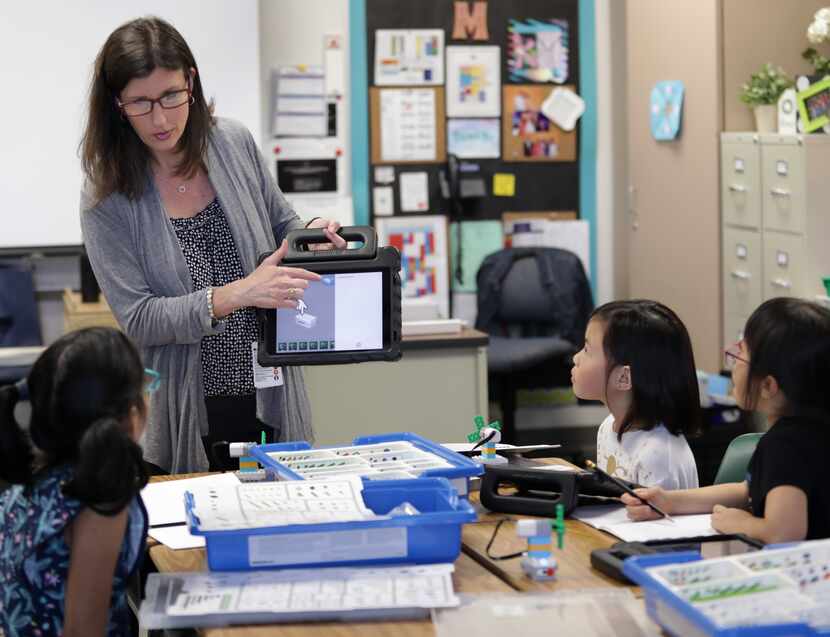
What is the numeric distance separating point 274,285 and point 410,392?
1.97 meters

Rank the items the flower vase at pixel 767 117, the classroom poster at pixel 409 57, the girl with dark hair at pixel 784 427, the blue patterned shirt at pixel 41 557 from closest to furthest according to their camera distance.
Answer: the blue patterned shirt at pixel 41 557
the girl with dark hair at pixel 784 427
the flower vase at pixel 767 117
the classroom poster at pixel 409 57

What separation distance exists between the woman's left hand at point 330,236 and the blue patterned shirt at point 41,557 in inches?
28.9

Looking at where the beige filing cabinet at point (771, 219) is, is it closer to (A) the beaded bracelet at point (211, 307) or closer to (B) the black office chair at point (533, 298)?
(B) the black office chair at point (533, 298)

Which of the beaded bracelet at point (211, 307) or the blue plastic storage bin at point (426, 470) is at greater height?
the beaded bracelet at point (211, 307)

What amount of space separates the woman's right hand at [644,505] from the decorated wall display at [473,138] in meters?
3.81

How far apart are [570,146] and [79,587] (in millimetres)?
4447

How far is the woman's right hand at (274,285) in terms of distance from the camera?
2266mm

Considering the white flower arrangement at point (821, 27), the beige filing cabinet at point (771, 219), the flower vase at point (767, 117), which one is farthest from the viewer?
the flower vase at point (767, 117)

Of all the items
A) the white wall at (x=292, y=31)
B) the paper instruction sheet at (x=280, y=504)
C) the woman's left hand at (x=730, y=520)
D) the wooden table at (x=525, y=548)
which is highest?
the white wall at (x=292, y=31)

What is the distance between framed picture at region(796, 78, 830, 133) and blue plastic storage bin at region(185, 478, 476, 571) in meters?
3.07

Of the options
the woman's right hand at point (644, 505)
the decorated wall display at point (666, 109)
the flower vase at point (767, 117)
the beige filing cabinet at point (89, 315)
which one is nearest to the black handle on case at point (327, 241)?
the woman's right hand at point (644, 505)

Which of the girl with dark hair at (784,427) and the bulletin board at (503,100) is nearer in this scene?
the girl with dark hair at (784,427)

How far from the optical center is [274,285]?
89.1 inches

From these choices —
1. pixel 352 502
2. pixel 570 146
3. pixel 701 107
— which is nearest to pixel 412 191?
pixel 570 146
